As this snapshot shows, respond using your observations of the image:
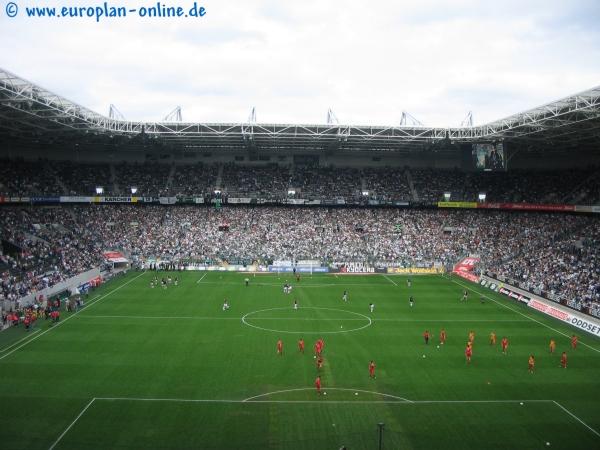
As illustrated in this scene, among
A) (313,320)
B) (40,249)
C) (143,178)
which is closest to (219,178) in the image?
(143,178)

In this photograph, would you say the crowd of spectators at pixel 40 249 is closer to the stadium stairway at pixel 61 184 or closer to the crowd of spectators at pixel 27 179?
the crowd of spectators at pixel 27 179

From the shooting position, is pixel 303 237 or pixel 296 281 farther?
pixel 303 237

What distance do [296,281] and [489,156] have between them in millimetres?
23239

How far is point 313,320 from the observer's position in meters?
34.8

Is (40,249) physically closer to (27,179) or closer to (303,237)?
(27,179)

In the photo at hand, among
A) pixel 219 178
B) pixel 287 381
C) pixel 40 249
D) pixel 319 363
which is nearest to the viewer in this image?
pixel 287 381

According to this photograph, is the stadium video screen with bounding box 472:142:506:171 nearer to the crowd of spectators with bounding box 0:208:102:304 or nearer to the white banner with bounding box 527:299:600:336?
the white banner with bounding box 527:299:600:336

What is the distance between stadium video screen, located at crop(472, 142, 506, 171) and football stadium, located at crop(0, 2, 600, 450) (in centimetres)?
14

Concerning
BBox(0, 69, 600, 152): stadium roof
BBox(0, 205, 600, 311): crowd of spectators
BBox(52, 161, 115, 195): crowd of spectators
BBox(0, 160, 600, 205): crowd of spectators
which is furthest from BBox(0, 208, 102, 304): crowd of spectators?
BBox(0, 69, 600, 152): stadium roof

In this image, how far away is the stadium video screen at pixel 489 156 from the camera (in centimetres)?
5053

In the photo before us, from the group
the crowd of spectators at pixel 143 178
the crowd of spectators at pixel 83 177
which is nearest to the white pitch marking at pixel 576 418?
the crowd of spectators at pixel 143 178

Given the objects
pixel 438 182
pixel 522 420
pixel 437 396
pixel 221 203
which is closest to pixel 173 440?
pixel 437 396

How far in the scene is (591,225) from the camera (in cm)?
5144

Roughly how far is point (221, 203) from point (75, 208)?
18087 millimetres
